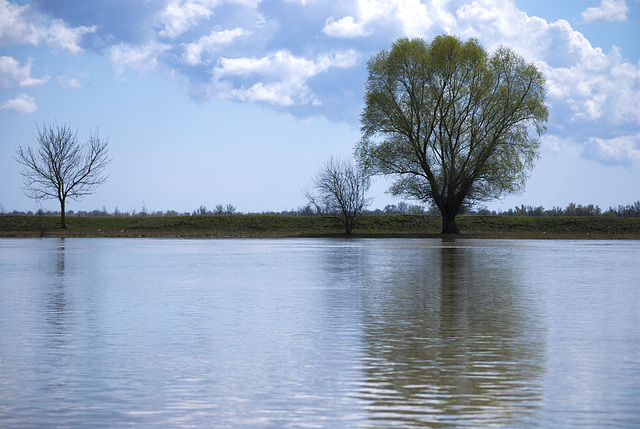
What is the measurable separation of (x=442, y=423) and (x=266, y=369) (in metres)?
2.09

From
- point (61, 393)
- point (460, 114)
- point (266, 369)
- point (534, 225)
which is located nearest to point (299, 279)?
point (266, 369)

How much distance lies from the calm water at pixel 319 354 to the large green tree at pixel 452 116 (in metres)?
34.4

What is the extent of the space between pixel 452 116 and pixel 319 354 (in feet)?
140

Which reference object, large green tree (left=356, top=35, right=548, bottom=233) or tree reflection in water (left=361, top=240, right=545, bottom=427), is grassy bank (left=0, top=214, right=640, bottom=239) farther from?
tree reflection in water (left=361, top=240, right=545, bottom=427)

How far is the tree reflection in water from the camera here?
4.90 meters

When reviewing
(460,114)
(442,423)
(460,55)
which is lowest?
(442,423)

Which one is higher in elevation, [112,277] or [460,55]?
[460,55]

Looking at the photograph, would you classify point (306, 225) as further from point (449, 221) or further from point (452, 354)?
point (452, 354)

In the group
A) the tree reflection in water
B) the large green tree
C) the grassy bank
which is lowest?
the tree reflection in water

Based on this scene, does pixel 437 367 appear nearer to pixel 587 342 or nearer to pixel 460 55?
pixel 587 342

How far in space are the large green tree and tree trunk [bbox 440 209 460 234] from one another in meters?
0.27

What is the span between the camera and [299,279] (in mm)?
15305

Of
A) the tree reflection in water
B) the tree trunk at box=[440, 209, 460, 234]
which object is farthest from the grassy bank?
the tree reflection in water

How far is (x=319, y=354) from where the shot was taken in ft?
22.7
